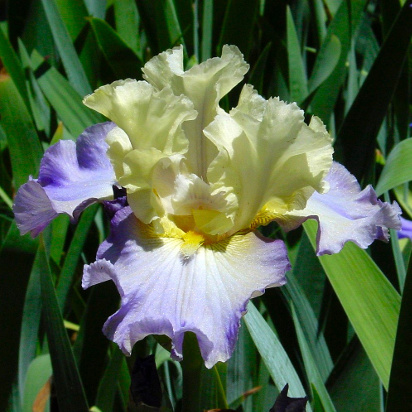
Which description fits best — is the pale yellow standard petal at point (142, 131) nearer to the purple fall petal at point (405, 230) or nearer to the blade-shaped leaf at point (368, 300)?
the blade-shaped leaf at point (368, 300)

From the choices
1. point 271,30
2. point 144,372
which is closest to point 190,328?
point 144,372

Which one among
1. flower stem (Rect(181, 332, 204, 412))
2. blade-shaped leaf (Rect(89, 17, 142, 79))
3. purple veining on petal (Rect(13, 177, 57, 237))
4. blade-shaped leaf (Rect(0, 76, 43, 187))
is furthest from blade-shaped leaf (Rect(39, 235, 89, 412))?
blade-shaped leaf (Rect(89, 17, 142, 79))

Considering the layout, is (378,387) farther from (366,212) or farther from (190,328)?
(190,328)

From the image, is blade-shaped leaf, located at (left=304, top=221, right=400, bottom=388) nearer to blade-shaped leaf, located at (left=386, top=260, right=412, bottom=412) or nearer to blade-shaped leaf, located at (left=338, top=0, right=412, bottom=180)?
blade-shaped leaf, located at (left=386, top=260, right=412, bottom=412)

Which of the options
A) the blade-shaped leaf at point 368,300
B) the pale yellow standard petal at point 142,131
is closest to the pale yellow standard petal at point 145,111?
the pale yellow standard petal at point 142,131

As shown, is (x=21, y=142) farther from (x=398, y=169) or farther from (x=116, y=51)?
(x=398, y=169)

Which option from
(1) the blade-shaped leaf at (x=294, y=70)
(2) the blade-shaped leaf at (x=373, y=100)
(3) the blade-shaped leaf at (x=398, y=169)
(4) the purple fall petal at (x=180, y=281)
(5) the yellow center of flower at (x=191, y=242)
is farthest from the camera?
(1) the blade-shaped leaf at (x=294, y=70)

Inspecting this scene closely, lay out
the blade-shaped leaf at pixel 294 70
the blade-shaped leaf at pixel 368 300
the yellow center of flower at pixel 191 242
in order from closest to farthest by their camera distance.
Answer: the yellow center of flower at pixel 191 242, the blade-shaped leaf at pixel 368 300, the blade-shaped leaf at pixel 294 70
